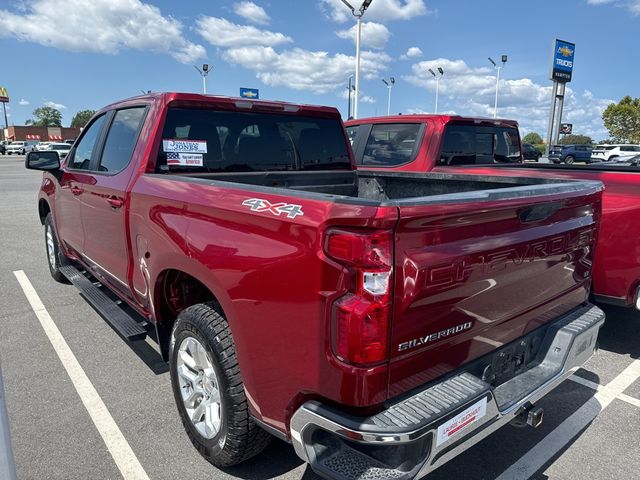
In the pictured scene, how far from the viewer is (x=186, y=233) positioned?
252cm

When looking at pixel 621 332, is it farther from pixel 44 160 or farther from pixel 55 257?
pixel 55 257

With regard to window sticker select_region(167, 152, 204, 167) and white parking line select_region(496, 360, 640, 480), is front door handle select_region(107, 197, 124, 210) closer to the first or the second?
window sticker select_region(167, 152, 204, 167)

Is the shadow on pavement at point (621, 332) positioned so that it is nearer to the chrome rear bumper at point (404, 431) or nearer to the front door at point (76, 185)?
the chrome rear bumper at point (404, 431)

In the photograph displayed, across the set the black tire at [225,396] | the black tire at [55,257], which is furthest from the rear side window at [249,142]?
the black tire at [55,257]

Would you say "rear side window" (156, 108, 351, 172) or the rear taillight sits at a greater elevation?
"rear side window" (156, 108, 351, 172)

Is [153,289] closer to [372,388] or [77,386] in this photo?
[77,386]

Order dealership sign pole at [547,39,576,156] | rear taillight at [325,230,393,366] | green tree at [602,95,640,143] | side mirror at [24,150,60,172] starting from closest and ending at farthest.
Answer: rear taillight at [325,230,393,366], side mirror at [24,150,60,172], dealership sign pole at [547,39,576,156], green tree at [602,95,640,143]

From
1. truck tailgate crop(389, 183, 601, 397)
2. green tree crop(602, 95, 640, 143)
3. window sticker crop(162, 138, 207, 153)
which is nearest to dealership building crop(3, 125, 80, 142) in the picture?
green tree crop(602, 95, 640, 143)

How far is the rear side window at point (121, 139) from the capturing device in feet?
11.5

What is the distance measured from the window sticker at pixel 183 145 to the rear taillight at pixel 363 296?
1.97 meters

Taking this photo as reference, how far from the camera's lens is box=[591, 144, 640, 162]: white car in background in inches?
1530

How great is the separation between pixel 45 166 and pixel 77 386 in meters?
2.22

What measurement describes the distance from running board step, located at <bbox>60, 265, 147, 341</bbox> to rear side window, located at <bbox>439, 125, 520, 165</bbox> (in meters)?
4.07

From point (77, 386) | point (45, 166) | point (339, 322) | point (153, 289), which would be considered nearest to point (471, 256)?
point (339, 322)
